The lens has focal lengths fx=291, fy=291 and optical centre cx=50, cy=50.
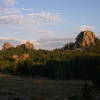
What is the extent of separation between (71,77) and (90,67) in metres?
7.88

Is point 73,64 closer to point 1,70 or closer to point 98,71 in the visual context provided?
point 1,70

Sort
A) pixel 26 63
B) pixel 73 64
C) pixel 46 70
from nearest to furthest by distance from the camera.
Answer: pixel 73 64 < pixel 46 70 < pixel 26 63

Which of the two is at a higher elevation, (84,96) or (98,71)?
(98,71)

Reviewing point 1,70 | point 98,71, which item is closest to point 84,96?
point 98,71

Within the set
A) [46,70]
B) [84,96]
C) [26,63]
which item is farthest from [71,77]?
[84,96]

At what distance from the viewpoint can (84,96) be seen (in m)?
27.0

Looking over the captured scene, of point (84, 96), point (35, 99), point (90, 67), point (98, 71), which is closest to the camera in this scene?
point (35, 99)

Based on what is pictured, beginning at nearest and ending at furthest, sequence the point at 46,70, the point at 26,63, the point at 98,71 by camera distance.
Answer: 1. the point at 98,71
2. the point at 46,70
3. the point at 26,63

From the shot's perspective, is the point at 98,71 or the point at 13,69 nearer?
the point at 98,71

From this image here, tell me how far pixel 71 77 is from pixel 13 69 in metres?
28.5

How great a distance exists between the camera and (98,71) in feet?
123

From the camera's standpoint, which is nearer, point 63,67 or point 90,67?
point 90,67

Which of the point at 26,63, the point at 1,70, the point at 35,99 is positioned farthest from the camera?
the point at 1,70

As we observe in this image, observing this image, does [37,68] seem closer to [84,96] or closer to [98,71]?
[98,71]
